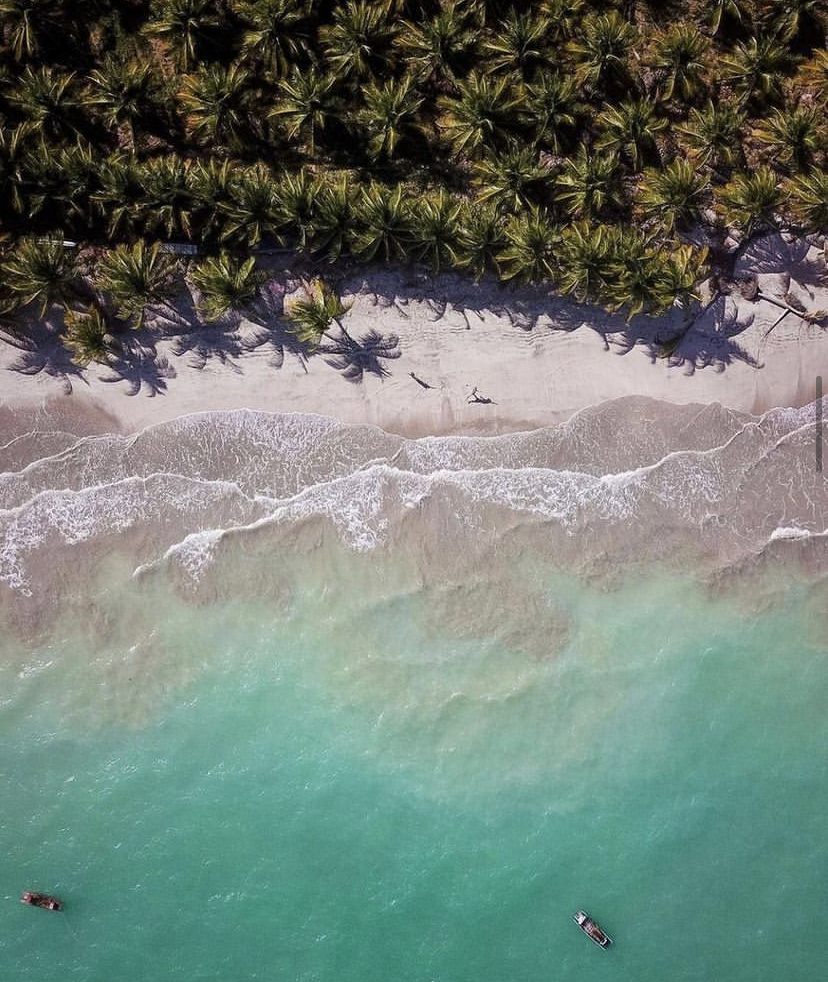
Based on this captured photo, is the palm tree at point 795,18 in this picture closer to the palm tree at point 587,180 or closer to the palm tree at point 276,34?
the palm tree at point 587,180

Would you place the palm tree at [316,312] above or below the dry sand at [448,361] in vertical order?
above

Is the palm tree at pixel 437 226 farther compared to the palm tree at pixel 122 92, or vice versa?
the palm tree at pixel 122 92

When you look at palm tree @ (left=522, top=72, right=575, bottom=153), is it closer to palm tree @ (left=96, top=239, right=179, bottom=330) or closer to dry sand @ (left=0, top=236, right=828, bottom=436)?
dry sand @ (left=0, top=236, right=828, bottom=436)

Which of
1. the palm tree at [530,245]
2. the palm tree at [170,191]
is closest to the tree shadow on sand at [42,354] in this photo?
the palm tree at [170,191]

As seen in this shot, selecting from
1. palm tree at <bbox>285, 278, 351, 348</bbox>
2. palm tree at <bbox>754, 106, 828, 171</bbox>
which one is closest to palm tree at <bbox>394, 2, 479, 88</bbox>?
palm tree at <bbox>285, 278, 351, 348</bbox>

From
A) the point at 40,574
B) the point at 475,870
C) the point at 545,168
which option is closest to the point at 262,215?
the point at 545,168

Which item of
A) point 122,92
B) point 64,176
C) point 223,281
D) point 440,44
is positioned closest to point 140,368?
point 223,281
